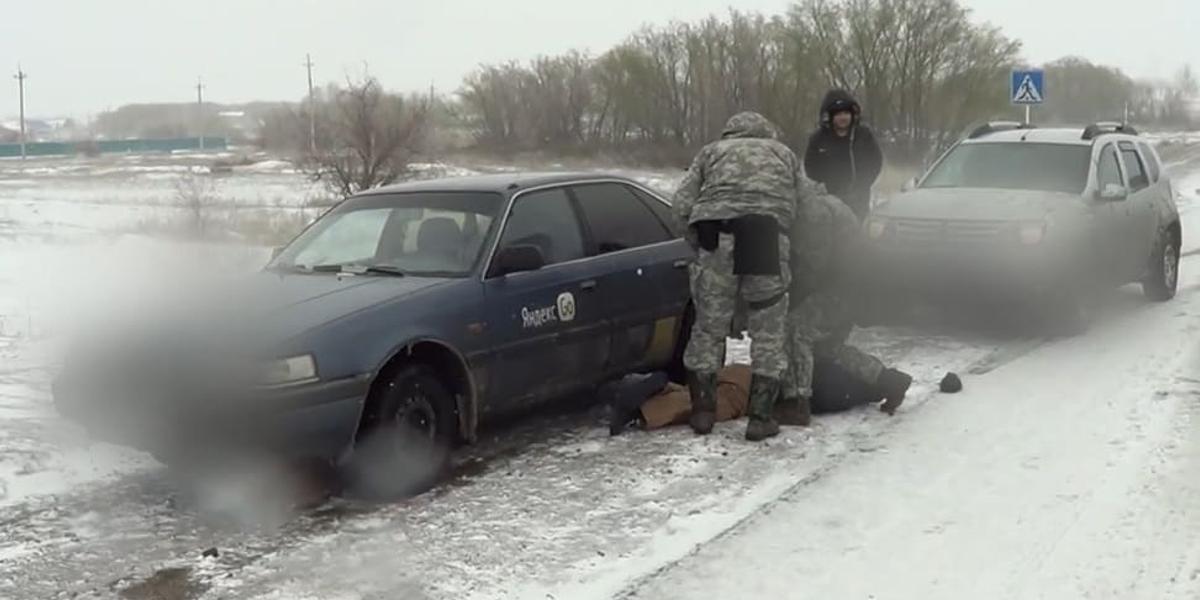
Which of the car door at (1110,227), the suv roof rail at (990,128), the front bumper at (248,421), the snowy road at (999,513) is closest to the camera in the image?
the snowy road at (999,513)

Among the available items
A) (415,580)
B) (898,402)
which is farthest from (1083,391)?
(415,580)

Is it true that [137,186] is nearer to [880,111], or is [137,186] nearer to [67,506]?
[880,111]

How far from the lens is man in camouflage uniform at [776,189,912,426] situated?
658 centimetres

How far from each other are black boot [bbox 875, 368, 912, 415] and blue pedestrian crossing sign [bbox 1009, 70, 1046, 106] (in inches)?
519

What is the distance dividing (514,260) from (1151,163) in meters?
8.07

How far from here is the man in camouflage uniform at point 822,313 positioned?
6582mm

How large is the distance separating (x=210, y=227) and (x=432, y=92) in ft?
25.2

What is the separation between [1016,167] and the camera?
1050 centimetres

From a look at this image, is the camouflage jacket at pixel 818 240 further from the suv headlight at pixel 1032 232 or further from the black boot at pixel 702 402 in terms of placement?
the suv headlight at pixel 1032 232

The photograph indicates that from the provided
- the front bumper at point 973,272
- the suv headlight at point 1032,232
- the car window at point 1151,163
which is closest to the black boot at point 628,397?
the front bumper at point 973,272

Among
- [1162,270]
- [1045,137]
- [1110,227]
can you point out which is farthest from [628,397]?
[1162,270]

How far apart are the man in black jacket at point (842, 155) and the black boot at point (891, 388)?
7.25 ft

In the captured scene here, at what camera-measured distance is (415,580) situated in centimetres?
455

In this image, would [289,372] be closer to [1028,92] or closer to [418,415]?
[418,415]
